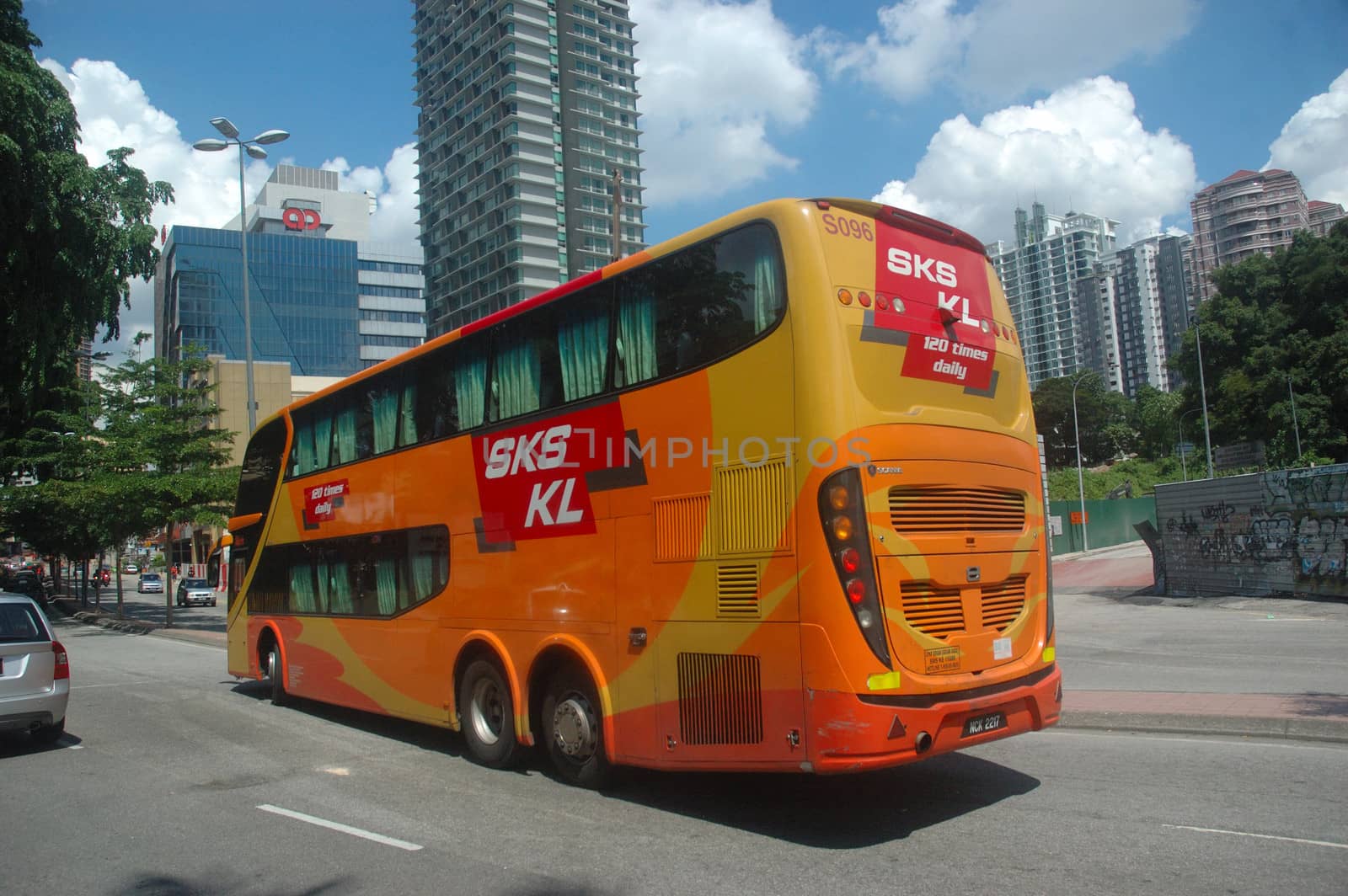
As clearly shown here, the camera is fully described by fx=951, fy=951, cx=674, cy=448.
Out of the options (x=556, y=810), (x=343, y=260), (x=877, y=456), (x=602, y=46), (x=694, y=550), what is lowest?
(x=556, y=810)

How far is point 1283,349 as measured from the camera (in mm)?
47438

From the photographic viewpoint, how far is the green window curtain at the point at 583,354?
742 cm

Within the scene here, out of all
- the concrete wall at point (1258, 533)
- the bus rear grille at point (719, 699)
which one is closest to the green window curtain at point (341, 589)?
the bus rear grille at point (719, 699)

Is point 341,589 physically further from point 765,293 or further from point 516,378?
point 765,293

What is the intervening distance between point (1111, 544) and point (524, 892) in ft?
185

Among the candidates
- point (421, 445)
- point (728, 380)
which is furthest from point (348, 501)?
point (728, 380)

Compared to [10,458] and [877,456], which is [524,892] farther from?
[10,458]

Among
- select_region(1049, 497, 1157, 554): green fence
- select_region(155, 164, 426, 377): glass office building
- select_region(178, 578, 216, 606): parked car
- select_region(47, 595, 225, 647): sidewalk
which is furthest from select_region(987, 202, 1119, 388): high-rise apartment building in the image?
select_region(47, 595, 225, 647): sidewalk

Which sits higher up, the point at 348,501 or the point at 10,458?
the point at 10,458

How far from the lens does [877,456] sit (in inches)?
231

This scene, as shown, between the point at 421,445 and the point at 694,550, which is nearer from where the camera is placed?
the point at 694,550

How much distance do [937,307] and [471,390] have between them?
4375mm

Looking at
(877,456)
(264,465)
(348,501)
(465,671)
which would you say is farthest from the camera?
(264,465)

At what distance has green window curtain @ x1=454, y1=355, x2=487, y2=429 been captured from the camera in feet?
28.7
